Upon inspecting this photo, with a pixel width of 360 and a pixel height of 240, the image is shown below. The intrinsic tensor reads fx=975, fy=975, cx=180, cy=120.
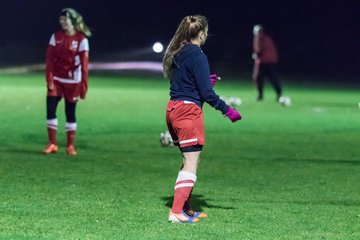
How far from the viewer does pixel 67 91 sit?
13.4 meters

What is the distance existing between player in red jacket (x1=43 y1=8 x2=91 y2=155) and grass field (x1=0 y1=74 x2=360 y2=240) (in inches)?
20.1

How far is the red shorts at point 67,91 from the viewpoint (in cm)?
1341

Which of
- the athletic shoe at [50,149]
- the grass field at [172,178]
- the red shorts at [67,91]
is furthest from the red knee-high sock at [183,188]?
the athletic shoe at [50,149]

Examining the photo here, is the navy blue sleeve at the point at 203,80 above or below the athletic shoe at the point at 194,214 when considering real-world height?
above

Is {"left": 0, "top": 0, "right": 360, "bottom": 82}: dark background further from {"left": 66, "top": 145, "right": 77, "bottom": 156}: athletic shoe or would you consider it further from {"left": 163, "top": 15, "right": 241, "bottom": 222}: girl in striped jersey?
{"left": 163, "top": 15, "right": 241, "bottom": 222}: girl in striped jersey

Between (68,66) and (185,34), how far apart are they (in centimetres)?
506

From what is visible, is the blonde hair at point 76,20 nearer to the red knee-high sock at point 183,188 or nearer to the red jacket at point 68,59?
Answer: the red jacket at point 68,59

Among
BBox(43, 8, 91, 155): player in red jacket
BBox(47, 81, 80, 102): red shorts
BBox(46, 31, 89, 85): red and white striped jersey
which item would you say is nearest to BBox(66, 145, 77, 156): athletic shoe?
BBox(43, 8, 91, 155): player in red jacket

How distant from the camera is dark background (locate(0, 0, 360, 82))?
4597 cm

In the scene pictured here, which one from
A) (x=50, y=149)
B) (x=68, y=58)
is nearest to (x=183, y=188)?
(x=68, y=58)

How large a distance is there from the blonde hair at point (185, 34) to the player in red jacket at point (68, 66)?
15.4 ft

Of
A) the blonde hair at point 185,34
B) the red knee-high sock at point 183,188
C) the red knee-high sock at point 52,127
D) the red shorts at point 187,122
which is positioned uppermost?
the blonde hair at point 185,34

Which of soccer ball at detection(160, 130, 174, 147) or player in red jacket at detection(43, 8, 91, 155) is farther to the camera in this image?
soccer ball at detection(160, 130, 174, 147)

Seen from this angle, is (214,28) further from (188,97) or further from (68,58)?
(188,97)
